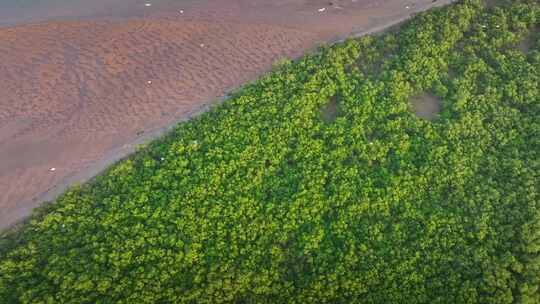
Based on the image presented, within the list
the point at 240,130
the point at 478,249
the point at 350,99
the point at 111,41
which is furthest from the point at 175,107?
the point at 478,249

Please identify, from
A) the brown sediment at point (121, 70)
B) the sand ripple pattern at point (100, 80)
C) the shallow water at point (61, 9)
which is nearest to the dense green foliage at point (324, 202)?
the brown sediment at point (121, 70)

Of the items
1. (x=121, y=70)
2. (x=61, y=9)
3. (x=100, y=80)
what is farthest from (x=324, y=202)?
(x=61, y=9)

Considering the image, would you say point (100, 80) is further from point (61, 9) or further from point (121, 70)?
point (61, 9)

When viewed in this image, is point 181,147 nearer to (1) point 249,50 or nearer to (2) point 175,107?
(2) point 175,107

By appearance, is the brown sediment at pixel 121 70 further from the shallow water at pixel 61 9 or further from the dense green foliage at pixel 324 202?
the dense green foliage at pixel 324 202

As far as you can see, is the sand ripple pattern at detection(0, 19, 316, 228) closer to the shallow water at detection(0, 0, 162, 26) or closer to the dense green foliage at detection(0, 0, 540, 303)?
the shallow water at detection(0, 0, 162, 26)
